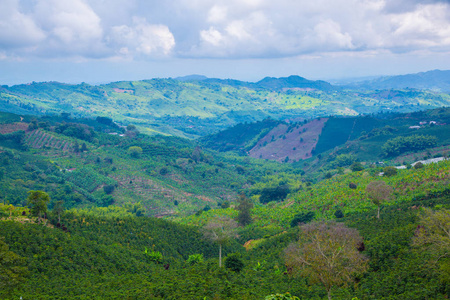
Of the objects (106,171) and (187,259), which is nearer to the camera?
(187,259)

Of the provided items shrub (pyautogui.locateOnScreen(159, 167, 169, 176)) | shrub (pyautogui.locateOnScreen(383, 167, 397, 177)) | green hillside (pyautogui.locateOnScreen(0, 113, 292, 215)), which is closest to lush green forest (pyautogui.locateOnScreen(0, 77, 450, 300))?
shrub (pyautogui.locateOnScreen(383, 167, 397, 177))

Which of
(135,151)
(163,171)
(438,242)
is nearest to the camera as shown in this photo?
(438,242)

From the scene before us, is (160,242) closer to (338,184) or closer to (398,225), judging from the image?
(398,225)

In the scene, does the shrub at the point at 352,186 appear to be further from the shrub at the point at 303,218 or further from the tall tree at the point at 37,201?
the tall tree at the point at 37,201

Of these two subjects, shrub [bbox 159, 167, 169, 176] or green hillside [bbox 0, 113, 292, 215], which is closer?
green hillside [bbox 0, 113, 292, 215]

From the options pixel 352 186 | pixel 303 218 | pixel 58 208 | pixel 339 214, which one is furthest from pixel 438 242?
pixel 352 186

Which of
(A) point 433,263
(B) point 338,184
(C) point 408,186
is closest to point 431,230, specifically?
(A) point 433,263

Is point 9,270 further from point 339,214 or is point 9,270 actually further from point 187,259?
point 339,214

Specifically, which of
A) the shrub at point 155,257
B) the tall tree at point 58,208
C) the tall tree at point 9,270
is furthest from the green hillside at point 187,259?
the tall tree at point 58,208

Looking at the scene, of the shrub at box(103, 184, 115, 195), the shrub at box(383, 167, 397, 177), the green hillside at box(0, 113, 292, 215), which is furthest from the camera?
the shrub at box(103, 184, 115, 195)

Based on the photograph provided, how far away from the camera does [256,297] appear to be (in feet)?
96.8

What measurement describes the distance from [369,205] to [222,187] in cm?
7605

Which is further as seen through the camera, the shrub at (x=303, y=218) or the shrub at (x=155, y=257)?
the shrub at (x=303, y=218)

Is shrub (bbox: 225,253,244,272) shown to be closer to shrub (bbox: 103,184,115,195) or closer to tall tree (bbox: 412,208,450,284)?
tall tree (bbox: 412,208,450,284)
